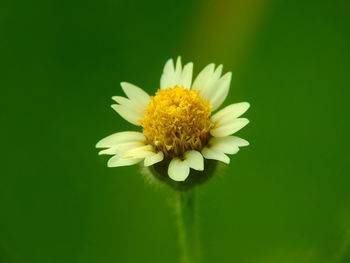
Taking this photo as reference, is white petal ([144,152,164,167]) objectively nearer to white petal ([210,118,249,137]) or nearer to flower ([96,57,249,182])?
flower ([96,57,249,182])

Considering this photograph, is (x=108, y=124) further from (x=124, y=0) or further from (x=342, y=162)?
(x=342, y=162)

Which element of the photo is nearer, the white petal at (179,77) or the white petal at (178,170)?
the white petal at (178,170)

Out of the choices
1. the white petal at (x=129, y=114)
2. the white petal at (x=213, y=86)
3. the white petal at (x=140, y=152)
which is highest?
the white petal at (x=213, y=86)

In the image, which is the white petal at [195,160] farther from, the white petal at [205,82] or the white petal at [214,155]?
the white petal at [205,82]

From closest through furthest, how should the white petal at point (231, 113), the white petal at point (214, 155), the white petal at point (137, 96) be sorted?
the white petal at point (214, 155), the white petal at point (231, 113), the white petal at point (137, 96)

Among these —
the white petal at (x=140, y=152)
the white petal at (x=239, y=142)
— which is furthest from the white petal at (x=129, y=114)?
the white petal at (x=239, y=142)

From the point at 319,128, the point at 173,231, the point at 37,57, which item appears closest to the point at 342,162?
the point at 319,128

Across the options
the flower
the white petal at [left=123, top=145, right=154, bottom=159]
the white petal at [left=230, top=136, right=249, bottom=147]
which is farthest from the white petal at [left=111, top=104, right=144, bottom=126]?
Result: the white petal at [left=230, top=136, right=249, bottom=147]

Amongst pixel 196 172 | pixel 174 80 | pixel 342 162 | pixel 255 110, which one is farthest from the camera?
pixel 255 110
